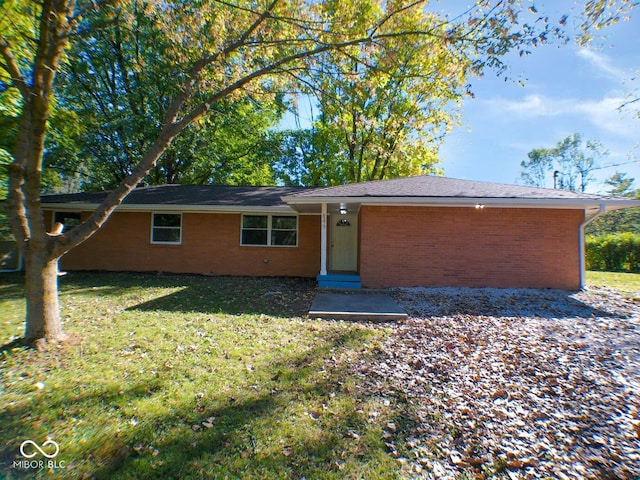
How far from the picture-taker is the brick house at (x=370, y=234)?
913cm

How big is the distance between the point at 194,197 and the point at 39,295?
8595 mm

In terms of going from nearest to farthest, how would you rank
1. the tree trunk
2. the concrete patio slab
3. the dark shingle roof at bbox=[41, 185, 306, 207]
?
1. the tree trunk
2. the concrete patio slab
3. the dark shingle roof at bbox=[41, 185, 306, 207]

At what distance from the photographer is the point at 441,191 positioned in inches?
369

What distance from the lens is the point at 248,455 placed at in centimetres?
244

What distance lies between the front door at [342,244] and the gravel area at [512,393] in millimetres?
5715

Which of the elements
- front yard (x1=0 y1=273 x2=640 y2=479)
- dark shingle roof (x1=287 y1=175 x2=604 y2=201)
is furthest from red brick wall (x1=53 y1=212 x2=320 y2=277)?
front yard (x1=0 y1=273 x2=640 y2=479)

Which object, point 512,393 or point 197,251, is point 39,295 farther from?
point 197,251

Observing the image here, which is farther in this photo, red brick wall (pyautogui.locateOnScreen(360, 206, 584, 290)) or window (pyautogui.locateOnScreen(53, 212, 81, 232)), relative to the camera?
window (pyautogui.locateOnScreen(53, 212, 81, 232))

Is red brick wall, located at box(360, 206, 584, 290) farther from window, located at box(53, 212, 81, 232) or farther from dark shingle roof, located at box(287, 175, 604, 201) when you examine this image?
window, located at box(53, 212, 81, 232)

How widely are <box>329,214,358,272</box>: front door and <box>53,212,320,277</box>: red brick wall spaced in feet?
2.06

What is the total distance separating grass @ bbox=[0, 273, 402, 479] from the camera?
236 centimetres

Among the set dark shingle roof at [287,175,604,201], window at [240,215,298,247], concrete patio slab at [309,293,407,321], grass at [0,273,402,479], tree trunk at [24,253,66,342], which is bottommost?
grass at [0,273,402,479]

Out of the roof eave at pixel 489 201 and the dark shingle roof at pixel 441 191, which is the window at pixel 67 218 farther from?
the roof eave at pixel 489 201

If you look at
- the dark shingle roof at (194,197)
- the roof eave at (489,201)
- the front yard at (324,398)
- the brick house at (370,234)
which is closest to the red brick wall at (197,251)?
the brick house at (370,234)
